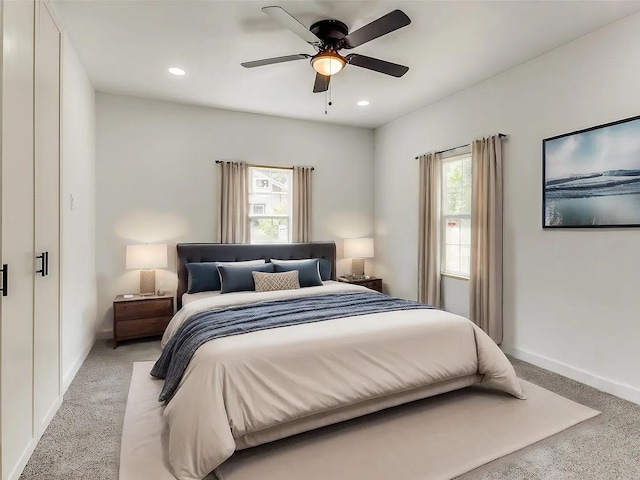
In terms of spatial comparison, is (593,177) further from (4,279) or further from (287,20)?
(4,279)

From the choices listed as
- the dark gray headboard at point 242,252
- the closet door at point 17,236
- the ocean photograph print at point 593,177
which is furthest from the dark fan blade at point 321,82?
the dark gray headboard at point 242,252

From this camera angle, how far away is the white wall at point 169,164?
4.26 m

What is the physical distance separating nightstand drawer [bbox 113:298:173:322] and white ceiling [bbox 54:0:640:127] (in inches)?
96.0

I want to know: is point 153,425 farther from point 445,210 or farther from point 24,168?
point 445,210

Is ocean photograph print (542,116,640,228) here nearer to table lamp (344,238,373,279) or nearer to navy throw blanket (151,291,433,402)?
navy throw blanket (151,291,433,402)

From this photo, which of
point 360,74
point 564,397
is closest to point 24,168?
point 360,74

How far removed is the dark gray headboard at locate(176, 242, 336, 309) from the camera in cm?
439

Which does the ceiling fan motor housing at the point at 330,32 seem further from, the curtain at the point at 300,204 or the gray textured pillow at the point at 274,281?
the curtain at the point at 300,204

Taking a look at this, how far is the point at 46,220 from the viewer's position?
2.37 m

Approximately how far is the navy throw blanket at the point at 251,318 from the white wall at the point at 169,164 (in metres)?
1.88

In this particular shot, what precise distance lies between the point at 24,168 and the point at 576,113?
4070 millimetres

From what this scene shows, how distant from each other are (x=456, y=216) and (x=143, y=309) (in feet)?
12.6

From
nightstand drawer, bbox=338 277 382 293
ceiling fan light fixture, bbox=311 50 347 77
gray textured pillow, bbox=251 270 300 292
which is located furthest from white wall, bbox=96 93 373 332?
ceiling fan light fixture, bbox=311 50 347 77

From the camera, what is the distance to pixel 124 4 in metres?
2.55
